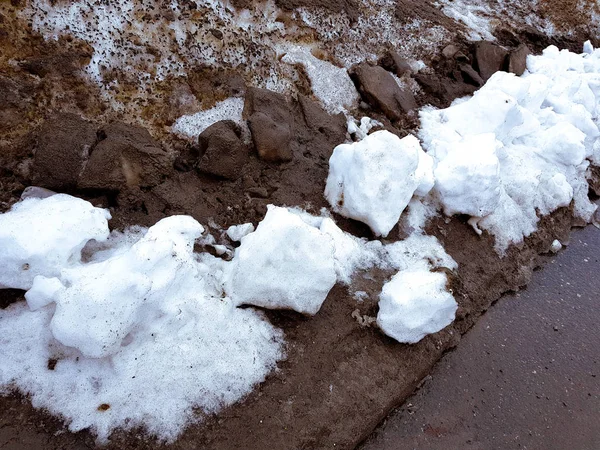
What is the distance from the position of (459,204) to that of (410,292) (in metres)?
1.05

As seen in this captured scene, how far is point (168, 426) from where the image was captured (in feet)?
6.87

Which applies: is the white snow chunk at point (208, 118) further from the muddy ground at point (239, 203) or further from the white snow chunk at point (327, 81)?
the white snow chunk at point (327, 81)

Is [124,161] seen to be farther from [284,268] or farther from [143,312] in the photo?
[284,268]

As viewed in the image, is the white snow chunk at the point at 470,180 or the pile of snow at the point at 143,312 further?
the white snow chunk at the point at 470,180

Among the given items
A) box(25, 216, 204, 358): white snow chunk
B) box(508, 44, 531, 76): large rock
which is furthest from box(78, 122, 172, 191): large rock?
box(508, 44, 531, 76): large rock

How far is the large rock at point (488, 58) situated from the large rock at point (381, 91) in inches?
44.9

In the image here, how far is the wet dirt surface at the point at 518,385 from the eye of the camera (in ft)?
8.16

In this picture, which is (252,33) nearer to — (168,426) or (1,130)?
(1,130)

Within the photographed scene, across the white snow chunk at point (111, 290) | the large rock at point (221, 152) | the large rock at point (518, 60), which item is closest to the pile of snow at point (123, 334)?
the white snow chunk at point (111, 290)

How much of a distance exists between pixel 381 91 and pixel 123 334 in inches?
116

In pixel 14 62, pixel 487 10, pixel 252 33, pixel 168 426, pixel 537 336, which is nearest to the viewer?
pixel 168 426

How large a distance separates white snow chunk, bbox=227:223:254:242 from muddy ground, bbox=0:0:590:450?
0.33 feet

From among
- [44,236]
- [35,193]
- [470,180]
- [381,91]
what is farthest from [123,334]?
[381,91]

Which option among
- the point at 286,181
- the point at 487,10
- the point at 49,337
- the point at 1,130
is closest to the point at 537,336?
the point at 286,181
